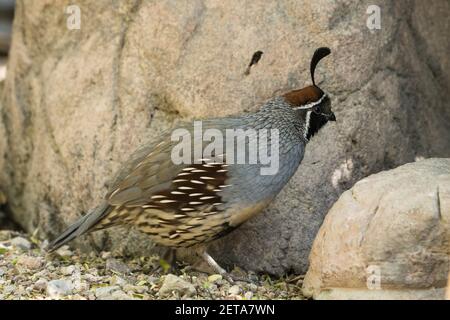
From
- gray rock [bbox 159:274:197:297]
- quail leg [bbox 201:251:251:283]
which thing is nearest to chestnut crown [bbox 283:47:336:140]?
quail leg [bbox 201:251:251:283]

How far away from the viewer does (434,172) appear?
396cm

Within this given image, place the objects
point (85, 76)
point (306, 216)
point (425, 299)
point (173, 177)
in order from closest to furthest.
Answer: point (425, 299) < point (173, 177) < point (306, 216) < point (85, 76)

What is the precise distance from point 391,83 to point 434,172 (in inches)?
43.6

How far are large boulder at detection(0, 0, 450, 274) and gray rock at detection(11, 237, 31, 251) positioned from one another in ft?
0.57

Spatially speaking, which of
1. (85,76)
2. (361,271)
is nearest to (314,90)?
(361,271)

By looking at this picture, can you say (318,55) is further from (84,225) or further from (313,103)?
(84,225)

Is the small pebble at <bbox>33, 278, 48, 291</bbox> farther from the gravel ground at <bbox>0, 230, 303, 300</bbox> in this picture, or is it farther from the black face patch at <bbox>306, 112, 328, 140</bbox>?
the black face patch at <bbox>306, 112, 328, 140</bbox>

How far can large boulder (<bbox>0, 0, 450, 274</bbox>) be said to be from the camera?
475 centimetres

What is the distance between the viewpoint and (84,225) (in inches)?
→ 184

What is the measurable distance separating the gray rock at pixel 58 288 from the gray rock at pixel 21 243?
1.11m

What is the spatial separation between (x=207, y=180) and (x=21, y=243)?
166 cm

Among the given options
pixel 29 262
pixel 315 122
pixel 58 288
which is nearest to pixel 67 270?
pixel 29 262

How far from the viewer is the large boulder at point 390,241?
143 inches

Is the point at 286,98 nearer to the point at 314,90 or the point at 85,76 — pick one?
the point at 314,90
